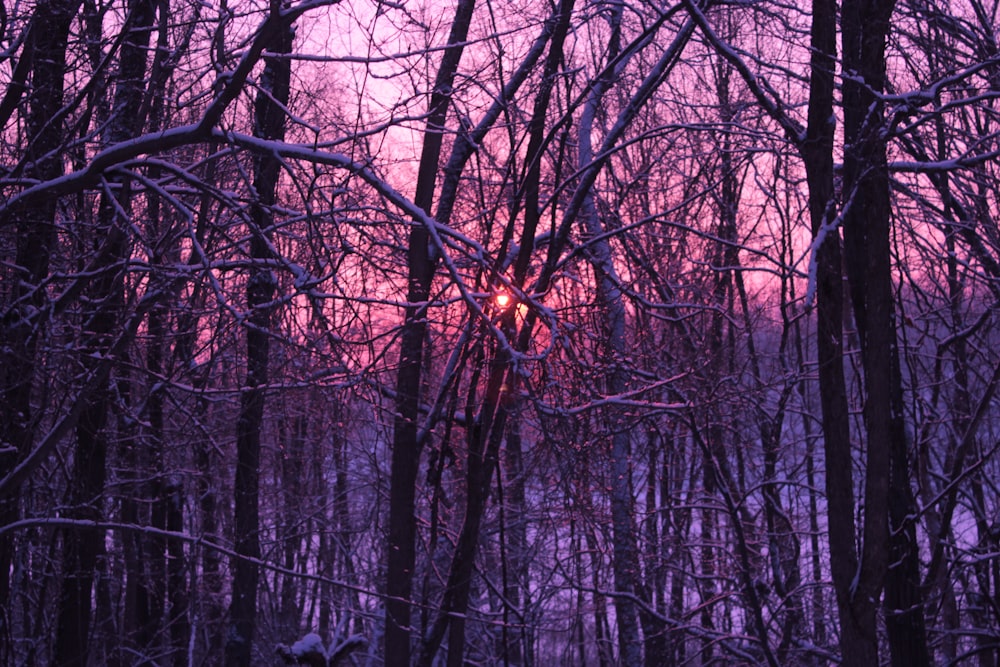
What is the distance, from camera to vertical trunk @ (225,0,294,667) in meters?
6.40

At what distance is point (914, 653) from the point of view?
277 inches

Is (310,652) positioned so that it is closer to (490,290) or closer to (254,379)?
(254,379)

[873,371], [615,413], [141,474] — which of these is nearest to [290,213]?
[873,371]

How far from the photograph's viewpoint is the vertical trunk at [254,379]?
640cm

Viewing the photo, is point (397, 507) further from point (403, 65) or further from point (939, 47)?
point (939, 47)

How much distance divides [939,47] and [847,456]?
3513 mm

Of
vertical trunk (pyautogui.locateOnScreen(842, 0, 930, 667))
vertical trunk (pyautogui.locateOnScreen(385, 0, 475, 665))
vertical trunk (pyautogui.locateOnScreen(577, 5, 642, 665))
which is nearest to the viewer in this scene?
vertical trunk (pyautogui.locateOnScreen(842, 0, 930, 667))

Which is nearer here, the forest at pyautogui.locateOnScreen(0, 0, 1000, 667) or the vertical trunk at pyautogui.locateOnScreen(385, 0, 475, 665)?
the forest at pyautogui.locateOnScreen(0, 0, 1000, 667)

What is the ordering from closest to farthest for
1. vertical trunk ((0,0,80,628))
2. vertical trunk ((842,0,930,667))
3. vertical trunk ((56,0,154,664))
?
1. vertical trunk ((0,0,80,628))
2. vertical trunk ((56,0,154,664))
3. vertical trunk ((842,0,930,667))

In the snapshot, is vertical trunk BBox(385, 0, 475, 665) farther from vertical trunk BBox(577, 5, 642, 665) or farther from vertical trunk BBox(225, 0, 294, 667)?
vertical trunk BBox(577, 5, 642, 665)

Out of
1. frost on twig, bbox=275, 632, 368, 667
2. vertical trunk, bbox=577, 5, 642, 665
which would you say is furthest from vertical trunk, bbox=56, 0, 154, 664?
vertical trunk, bbox=577, 5, 642, 665

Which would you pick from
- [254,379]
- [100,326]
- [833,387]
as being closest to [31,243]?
[100,326]

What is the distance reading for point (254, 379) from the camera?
23.4 ft

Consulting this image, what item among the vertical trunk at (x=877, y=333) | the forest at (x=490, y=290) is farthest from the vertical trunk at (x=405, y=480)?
the vertical trunk at (x=877, y=333)
